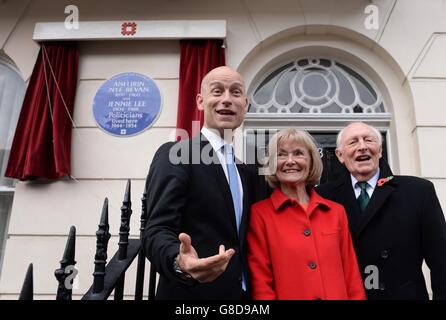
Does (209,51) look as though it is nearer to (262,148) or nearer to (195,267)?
(262,148)

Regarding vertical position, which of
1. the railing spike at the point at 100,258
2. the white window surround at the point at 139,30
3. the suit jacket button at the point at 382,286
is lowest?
the suit jacket button at the point at 382,286

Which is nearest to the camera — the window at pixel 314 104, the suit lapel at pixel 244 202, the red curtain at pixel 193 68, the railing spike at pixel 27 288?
the railing spike at pixel 27 288

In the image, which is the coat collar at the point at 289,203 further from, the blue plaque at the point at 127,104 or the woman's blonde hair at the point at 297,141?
the blue plaque at the point at 127,104

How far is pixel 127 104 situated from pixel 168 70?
612 mm

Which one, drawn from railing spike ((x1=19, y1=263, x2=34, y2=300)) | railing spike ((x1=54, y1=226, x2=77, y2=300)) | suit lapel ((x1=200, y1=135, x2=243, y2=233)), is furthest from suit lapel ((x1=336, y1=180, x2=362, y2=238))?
railing spike ((x1=19, y1=263, x2=34, y2=300))

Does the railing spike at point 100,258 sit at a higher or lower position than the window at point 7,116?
lower

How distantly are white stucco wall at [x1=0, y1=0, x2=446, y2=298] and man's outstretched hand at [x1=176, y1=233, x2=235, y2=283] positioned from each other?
271cm

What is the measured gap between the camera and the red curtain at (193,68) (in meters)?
3.89

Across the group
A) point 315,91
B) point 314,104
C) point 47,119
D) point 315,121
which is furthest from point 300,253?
point 47,119

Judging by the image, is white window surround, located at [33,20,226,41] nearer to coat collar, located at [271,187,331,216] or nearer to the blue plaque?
the blue plaque

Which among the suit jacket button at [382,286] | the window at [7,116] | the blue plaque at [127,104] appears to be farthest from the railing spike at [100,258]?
the window at [7,116]

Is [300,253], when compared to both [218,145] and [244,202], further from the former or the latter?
[218,145]

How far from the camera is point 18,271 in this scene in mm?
3652

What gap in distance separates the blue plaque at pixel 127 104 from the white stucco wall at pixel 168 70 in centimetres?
8
